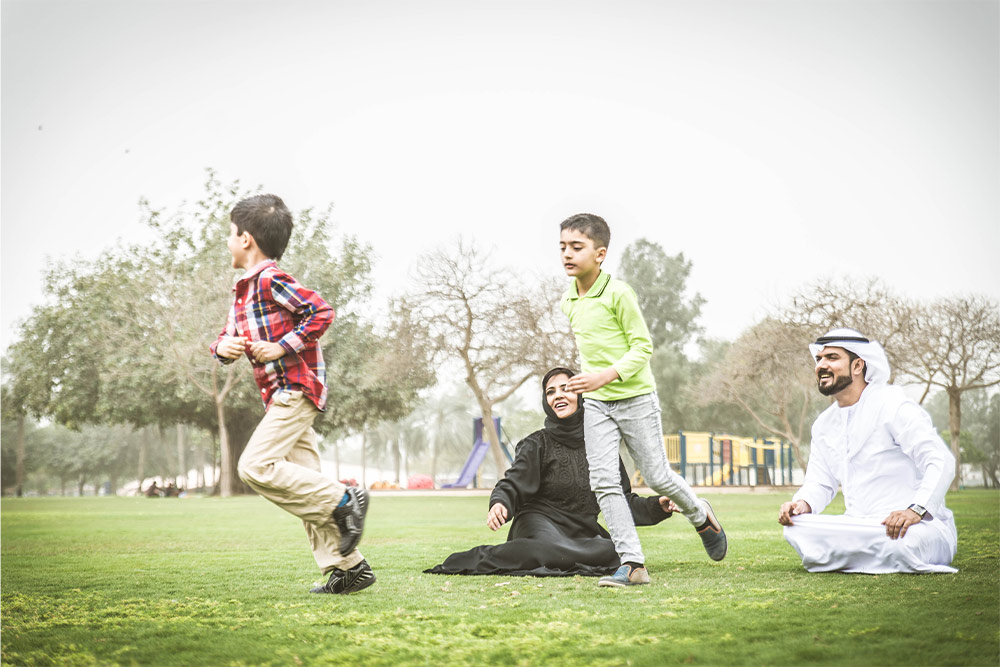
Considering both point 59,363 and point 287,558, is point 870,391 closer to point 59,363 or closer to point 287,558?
point 287,558

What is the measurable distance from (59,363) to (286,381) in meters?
32.9

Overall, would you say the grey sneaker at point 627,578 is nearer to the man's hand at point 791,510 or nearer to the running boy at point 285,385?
the man's hand at point 791,510

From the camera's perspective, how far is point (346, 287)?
110 ft

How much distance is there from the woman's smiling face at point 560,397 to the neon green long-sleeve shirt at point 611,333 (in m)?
0.78

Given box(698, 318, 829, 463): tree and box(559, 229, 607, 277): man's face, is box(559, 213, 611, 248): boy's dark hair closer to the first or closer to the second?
box(559, 229, 607, 277): man's face

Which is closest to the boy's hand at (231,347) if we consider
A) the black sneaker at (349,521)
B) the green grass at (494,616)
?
the black sneaker at (349,521)

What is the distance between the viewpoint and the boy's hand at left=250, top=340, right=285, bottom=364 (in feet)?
13.0

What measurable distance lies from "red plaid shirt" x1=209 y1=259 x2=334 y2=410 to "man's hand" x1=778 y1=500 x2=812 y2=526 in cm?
255

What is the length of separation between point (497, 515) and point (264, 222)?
1.93 metres

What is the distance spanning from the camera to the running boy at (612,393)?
4.56m

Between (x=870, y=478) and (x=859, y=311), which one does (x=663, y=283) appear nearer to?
(x=859, y=311)

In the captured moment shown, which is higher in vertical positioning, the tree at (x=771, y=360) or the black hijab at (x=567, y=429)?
the tree at (x=771, y=360)

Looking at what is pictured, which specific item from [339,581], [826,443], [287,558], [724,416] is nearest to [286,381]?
[339,581]

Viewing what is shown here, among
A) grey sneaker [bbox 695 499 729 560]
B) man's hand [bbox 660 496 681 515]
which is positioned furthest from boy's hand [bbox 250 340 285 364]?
grey sneaker [bbox 695 499 729 560]
